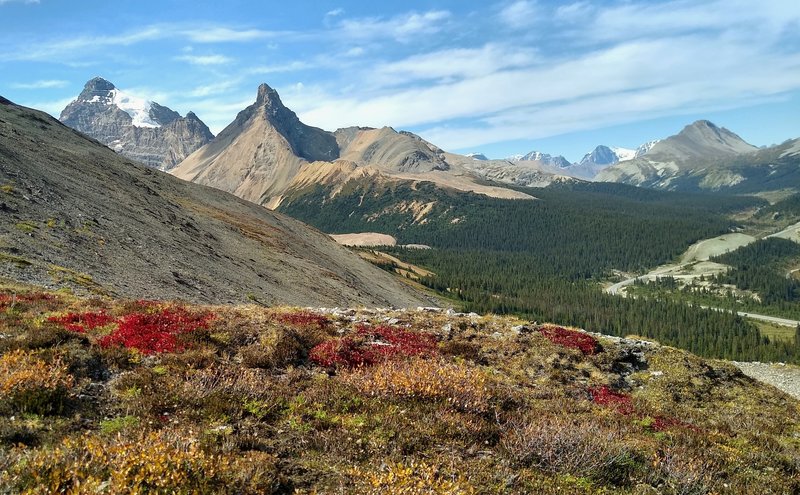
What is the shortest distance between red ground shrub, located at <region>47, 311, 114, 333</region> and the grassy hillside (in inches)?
4.1

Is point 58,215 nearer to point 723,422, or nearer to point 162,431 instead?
point 162,431

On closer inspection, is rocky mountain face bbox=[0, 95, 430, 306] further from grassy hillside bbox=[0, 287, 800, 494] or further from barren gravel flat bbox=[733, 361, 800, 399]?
barren gravel flat bbox=[733, 361, 800, 399]

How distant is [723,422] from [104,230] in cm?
5427

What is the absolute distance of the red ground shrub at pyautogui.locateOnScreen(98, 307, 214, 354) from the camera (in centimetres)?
1520

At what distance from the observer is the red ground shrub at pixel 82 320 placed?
52.9 feet

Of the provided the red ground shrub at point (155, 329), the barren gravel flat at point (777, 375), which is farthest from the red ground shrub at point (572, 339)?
the barren gravel flat at point (777, 375)

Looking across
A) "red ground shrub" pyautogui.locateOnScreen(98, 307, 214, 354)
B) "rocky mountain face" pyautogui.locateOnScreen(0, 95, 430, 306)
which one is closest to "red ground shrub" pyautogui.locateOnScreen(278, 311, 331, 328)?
"red ground shrub" pyautogui.locateOnScreen(98, 307, 214, 354)

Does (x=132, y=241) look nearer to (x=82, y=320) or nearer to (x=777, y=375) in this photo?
(x=82, y=320)

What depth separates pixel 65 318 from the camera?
671 inches

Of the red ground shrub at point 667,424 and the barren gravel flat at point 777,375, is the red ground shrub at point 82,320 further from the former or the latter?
the barren gravel flat at point 777,375

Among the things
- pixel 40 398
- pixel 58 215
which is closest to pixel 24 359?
pixel 40 398

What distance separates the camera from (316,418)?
11484 millimetres

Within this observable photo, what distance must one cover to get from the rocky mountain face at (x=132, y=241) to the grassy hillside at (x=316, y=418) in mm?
15940

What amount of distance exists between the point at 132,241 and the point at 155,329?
3752cm
